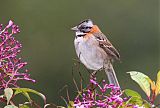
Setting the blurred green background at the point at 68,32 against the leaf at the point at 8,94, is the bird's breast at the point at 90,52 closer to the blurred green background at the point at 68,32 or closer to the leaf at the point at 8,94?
the leaf at the point at 8,94

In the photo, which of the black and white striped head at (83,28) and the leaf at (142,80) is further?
the black and white striped head at (83,28)

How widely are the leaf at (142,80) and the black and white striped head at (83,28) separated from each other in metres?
1.93

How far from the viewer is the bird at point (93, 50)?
15.9ft

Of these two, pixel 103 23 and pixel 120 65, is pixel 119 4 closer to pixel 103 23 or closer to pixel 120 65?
pixel 103 23

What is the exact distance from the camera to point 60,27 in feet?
45.0

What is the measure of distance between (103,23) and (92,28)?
797cm

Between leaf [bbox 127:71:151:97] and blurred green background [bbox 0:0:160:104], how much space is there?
857 centimetres

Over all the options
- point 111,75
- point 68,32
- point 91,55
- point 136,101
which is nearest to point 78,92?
point 136,101

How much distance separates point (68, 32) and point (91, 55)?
814 centimetres

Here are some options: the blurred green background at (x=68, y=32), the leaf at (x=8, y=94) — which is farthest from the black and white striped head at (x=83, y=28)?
the blurred green background at (x=68, y=32)

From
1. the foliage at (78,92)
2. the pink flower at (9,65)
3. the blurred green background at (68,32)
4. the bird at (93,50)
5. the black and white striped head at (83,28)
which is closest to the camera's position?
the foliage at (78,92)

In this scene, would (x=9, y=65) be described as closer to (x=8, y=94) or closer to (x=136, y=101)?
(x=8, y=94)

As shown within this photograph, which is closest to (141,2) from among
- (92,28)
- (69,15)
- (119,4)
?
(119,4)

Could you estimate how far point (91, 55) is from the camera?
4984 millimetres
